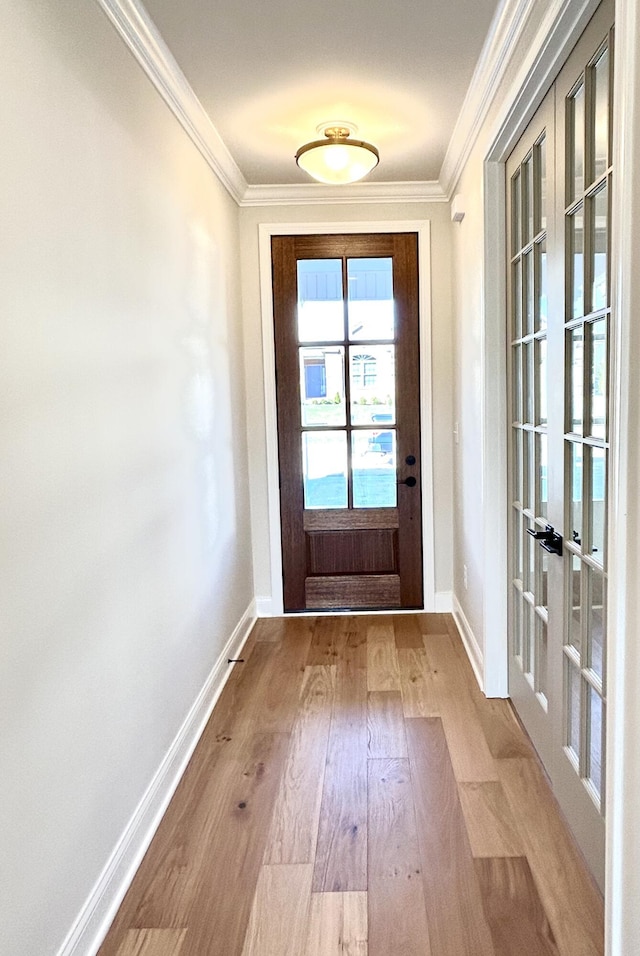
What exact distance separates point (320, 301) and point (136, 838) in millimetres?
2854

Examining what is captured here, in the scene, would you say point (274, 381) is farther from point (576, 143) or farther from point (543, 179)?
point (576, 143)

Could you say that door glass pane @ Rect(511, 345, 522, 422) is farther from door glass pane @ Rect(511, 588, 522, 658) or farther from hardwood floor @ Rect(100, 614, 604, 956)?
hardwood floor @ Rect(100, 614, 604, 956)

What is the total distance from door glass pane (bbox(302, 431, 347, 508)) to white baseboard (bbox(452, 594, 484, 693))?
0.92 metres

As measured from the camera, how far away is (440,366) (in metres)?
3.68

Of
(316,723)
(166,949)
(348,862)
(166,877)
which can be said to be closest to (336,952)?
(348,862)

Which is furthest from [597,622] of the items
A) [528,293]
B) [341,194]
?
[341,194]

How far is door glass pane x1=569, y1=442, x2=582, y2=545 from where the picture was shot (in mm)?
1719

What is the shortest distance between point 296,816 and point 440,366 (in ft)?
8.39

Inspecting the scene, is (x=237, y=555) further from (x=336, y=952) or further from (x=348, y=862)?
(x=336, y=952)

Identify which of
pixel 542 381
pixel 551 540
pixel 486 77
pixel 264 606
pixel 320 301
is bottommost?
pixel 264 606

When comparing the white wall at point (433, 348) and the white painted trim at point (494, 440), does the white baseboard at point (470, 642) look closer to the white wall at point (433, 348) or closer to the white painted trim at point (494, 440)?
the white painted trim at point (494, 440)

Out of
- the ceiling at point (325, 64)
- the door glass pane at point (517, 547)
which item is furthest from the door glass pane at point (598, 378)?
the ceiling at point (325, 64)

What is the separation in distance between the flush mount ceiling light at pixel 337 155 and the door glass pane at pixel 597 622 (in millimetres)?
1999

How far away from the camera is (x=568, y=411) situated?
1.78 meters
